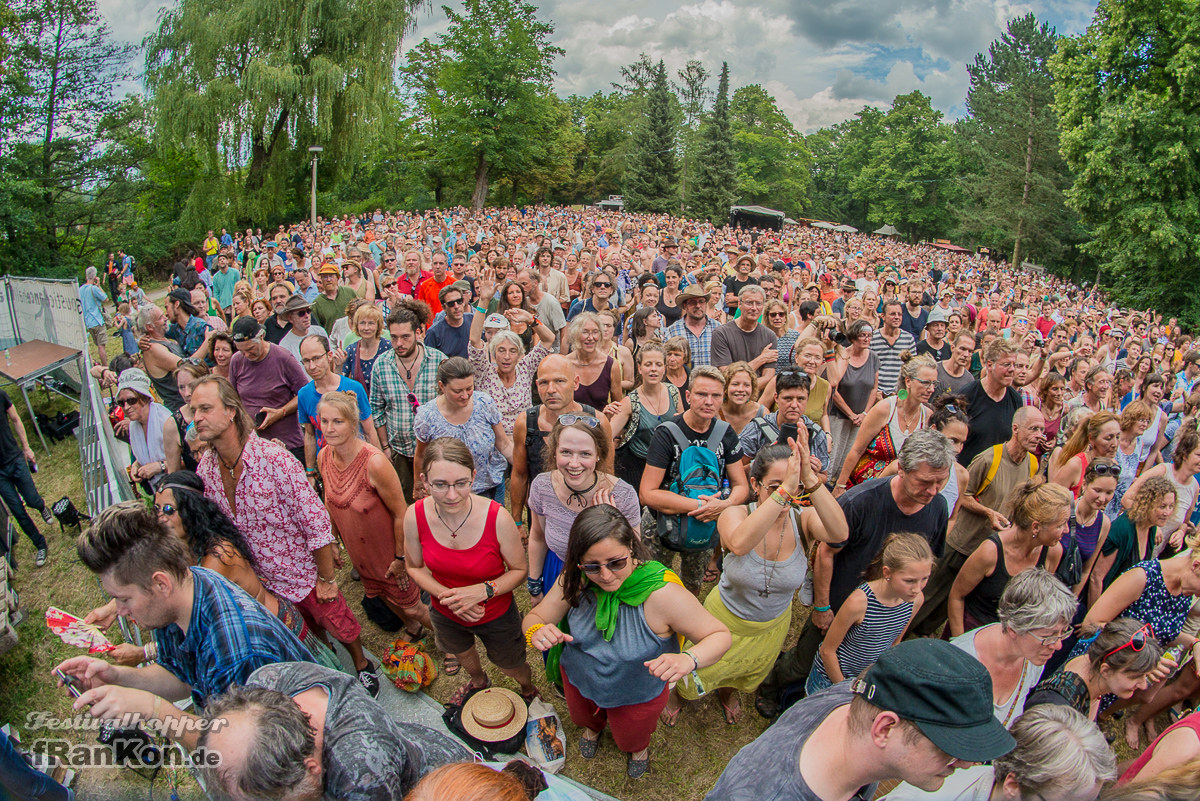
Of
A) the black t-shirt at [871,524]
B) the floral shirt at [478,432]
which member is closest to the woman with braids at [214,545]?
the floral shirt at [478,432]

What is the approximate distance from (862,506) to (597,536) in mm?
1617

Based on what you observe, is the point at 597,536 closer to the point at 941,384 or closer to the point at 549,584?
the point at 549,584

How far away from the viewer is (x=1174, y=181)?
2191cm

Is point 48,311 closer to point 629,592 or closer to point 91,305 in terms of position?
point 91,305

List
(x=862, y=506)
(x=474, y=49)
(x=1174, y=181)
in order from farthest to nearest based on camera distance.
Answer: (x=474, y=49) < (x=1174, y=181) < (x=862, y=506)

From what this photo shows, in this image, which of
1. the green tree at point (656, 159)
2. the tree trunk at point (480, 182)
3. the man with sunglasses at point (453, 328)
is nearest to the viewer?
the man with sunglasses at point (453, 328)

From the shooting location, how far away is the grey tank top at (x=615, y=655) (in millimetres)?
2473

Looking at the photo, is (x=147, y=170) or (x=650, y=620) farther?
(x=147, y=170)

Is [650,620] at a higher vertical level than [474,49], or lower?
lower

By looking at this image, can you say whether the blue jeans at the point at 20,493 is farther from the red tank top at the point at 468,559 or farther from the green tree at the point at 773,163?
the green tree at the point at 773,163

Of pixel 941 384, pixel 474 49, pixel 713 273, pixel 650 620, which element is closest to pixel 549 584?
pixel 650 620

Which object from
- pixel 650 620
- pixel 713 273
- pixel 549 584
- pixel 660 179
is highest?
pixel 660 179

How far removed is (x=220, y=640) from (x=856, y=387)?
4.82m

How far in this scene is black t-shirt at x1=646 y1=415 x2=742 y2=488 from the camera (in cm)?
342
